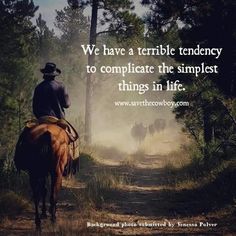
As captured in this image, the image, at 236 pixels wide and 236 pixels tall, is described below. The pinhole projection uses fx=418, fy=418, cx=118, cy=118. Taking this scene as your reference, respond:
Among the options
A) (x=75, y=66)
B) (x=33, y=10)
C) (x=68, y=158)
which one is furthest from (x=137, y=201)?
(x=75, y=66)

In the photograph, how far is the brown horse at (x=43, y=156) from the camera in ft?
24.8

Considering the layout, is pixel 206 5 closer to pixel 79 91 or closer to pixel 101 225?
pixel 101 225

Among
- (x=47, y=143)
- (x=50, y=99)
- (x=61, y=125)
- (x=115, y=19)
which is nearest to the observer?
(x=47, y=143)

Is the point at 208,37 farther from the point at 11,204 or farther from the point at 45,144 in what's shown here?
the point at 11,204

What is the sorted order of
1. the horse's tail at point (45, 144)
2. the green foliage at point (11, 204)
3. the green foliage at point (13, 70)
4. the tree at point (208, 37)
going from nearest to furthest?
the horse's tail at point (45, 144), the green foliage at point (11, 204), the tree at point (208, 37), the green foliage at point (13, 70)

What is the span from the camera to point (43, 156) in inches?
298

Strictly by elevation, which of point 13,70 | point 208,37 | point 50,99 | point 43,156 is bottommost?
point 43,156

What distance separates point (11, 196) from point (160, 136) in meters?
21.9

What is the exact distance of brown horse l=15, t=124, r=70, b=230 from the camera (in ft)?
24.8

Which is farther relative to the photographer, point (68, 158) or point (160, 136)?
point (160, 136)

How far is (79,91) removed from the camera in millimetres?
40938

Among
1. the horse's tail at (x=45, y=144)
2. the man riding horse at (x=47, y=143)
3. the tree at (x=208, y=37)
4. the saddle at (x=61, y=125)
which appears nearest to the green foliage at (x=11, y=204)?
the man riding horse at (x=47, y=143)

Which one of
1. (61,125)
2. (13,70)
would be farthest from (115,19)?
(61,125)

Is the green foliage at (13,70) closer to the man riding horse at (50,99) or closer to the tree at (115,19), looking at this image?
the tree at (115,19)
